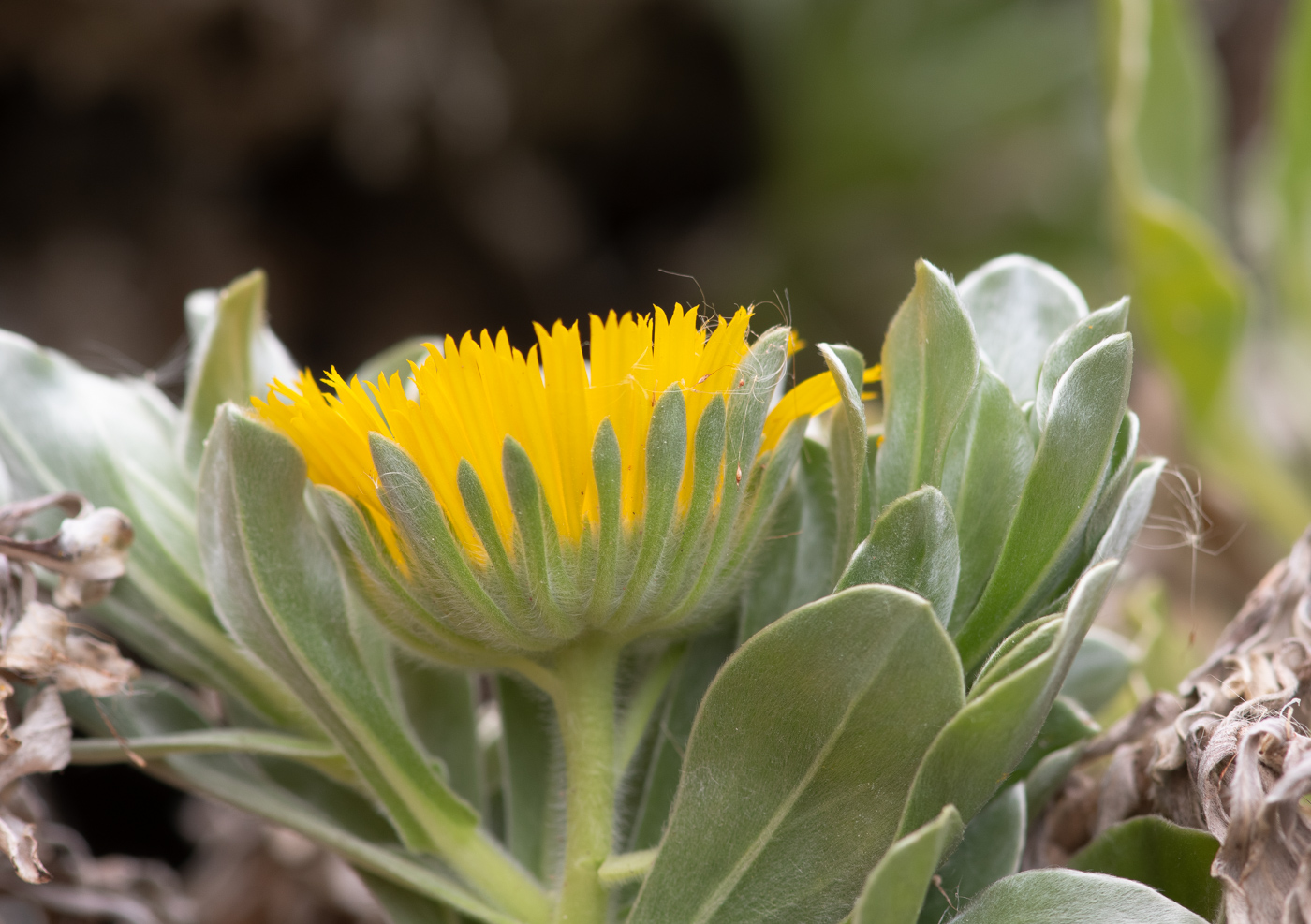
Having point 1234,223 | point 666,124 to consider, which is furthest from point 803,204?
point 1234,223

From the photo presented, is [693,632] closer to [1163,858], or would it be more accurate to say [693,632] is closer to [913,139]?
[1163,858]

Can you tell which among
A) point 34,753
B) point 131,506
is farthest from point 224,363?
point 34,753

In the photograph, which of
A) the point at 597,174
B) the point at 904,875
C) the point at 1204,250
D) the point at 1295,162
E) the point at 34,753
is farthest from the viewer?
the point at 597,174

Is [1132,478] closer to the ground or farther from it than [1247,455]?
farther from it

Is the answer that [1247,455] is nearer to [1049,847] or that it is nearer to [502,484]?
[1049,847]

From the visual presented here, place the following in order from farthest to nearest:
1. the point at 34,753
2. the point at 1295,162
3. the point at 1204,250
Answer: the point at 1295,162, the point at 1204,250, the point at 34,753

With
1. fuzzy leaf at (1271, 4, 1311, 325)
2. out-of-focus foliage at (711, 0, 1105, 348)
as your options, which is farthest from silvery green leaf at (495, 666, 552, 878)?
out-of-focus foliage at (711, 0, 1105, 348)

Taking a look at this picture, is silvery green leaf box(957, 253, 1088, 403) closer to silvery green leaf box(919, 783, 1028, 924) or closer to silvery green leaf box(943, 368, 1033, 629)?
silvery green leaf box(943, 368, 1033, 629)

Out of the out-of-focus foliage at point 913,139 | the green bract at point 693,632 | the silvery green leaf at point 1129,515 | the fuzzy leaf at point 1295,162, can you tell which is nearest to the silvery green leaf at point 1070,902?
the green bract at point 693,632
